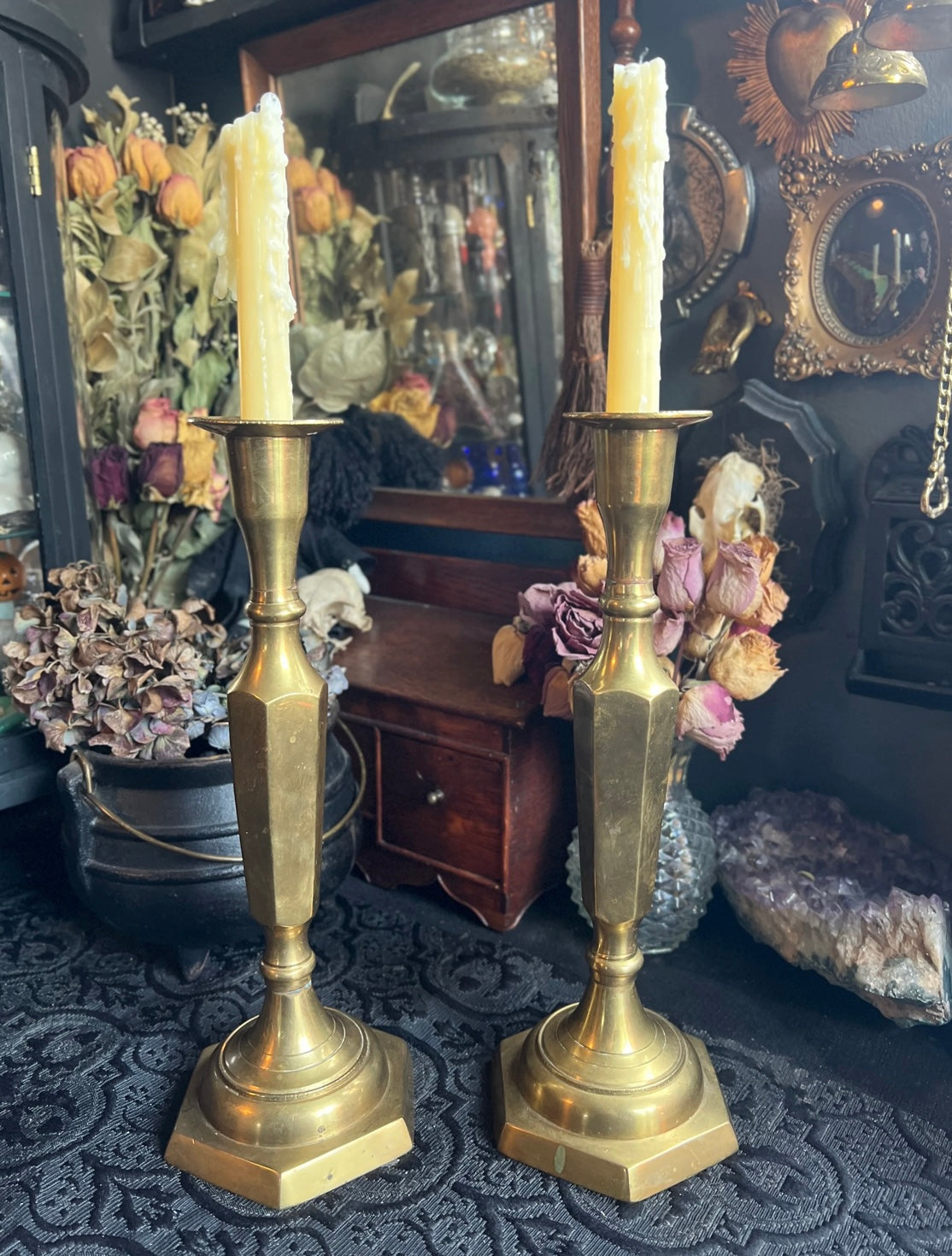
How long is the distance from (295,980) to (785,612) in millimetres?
732

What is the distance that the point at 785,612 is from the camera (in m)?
1.23

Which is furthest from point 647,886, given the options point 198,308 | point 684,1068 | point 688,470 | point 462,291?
point 198,308

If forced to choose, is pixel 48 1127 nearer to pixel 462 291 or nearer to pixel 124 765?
pixel 124 765

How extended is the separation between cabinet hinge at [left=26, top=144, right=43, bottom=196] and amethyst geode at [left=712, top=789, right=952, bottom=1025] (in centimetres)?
112

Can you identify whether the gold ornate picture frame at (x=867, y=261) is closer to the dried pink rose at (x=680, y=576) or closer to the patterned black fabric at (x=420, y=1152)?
the dried pink rose at (x=680, y=576)

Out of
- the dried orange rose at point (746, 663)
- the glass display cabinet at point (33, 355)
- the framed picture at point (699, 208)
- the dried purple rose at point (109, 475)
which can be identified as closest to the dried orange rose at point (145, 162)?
the glass display cabinet at point (33, 355)

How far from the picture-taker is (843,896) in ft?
3.56

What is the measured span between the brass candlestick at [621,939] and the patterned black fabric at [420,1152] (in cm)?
4

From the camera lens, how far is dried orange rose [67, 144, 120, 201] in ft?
4.48

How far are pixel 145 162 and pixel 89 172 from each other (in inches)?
3.6

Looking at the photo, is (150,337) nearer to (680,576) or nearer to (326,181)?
(326,181)

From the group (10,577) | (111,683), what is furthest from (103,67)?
(111,683)

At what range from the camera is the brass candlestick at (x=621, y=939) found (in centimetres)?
74

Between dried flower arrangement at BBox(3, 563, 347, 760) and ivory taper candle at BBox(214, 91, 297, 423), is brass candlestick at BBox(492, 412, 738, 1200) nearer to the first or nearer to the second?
Result: ivory taper candle at BBox(214, 91, 297, 423)
